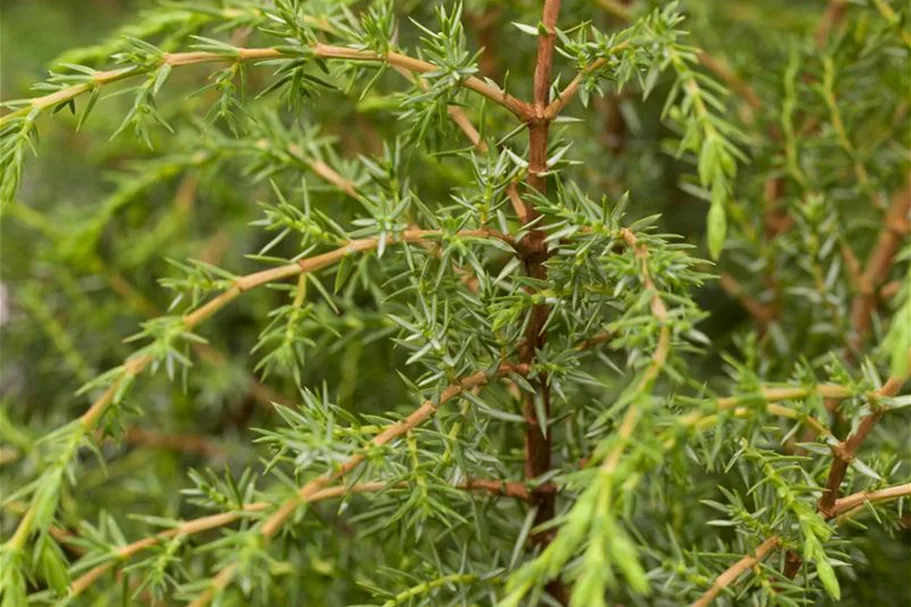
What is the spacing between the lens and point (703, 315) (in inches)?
15.3

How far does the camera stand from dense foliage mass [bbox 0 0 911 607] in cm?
43

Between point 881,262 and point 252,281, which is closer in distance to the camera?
point 252,281

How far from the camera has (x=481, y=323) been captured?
47 centimetres

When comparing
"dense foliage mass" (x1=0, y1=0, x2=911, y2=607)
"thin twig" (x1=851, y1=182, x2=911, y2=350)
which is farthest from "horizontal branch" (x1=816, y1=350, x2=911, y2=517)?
"thin twig" (x1=851, y1=182, x2=911, y2=350)

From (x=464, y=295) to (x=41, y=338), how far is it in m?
0.64

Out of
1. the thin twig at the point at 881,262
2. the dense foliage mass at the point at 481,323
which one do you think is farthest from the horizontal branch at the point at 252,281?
the thin twig at the point at 881,262

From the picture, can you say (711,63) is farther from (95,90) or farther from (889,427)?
(95,90)

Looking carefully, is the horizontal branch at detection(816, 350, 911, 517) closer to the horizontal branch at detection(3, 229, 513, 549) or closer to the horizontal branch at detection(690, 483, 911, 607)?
the horizontal branch at detection(690, 483, 911, 607)

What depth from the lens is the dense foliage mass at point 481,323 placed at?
0.43m

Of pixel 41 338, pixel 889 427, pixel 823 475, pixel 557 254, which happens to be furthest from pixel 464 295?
pixel 41 338

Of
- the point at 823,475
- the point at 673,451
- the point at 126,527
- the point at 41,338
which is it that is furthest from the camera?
the point at 41,338

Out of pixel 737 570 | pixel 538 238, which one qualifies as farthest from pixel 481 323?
pixel 737 570

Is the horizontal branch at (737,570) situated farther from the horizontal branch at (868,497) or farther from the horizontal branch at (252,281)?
the horizontal branch at (252,281)

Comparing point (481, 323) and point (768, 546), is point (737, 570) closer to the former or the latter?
point (768, 546)
